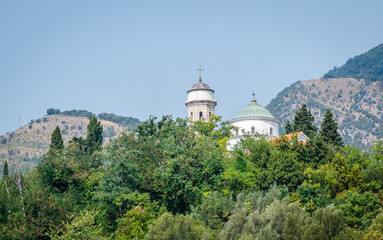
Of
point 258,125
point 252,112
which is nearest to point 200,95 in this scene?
point 252,112

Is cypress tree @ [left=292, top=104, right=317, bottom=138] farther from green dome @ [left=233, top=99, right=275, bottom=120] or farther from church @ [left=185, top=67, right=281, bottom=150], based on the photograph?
green dome @ [left=233, top=99, right=275, bottom=120]

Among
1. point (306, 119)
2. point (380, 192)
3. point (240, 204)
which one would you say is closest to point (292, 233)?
point (240, 204)

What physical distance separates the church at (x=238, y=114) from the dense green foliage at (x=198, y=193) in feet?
47.4

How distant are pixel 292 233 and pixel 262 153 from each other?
30.3 feet

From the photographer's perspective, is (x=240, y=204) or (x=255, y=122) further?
(x=255, y=122)

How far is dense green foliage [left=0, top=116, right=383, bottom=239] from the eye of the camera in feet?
92.6

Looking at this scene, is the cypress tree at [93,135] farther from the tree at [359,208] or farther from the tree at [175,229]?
the tree at [359,208]

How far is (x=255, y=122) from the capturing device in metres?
54.8

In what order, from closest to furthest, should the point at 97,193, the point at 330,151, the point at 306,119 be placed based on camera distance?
the point at 97,193, the point at 330,151, the point at 306,119

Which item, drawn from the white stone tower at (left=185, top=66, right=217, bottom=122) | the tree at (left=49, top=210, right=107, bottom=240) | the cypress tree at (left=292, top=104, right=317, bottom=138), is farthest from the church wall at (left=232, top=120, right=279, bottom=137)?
the tree at (left=49, top=210, right=107, bottom=240)

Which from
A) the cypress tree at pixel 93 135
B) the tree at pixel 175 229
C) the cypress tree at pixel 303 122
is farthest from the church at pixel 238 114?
the tree at pixel 175 229

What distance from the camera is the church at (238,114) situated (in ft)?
179

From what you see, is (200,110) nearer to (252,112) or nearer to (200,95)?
(200,95)

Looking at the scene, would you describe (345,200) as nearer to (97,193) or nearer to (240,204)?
(240,204)
